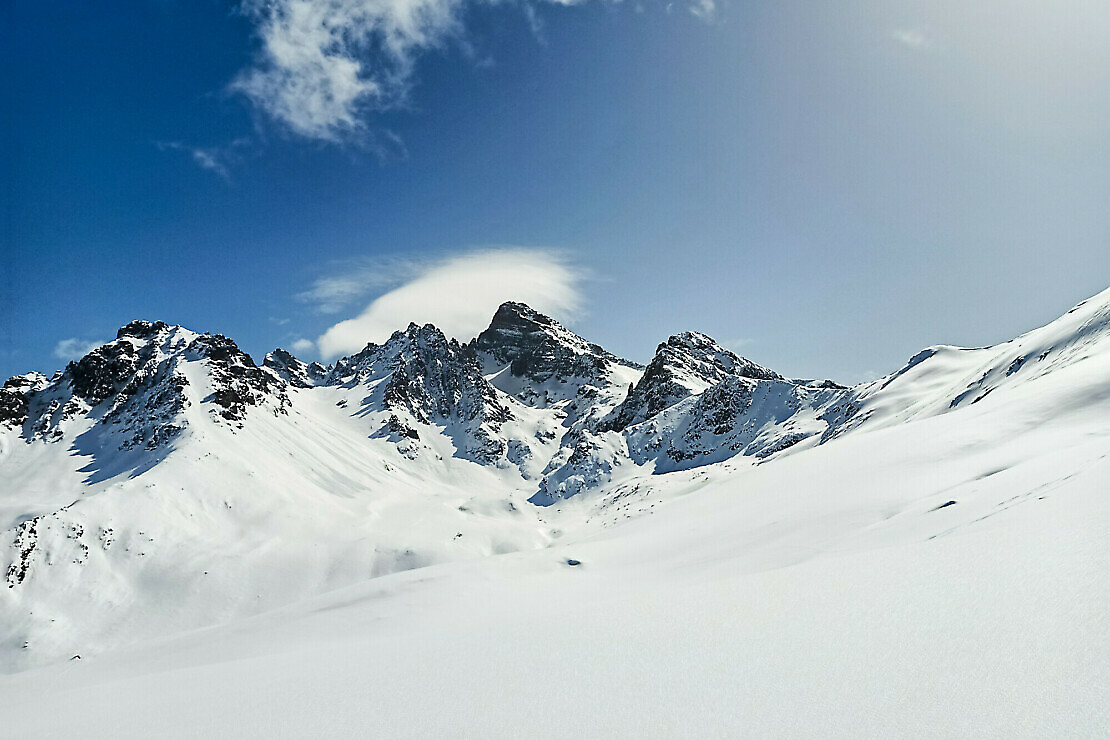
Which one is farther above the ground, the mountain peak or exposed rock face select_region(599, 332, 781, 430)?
the mountain peak

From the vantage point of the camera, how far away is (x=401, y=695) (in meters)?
7.93

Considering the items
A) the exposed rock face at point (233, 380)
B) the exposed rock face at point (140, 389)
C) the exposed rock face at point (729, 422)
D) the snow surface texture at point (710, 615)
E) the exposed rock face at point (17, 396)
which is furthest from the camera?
the exposed rock face at point (233, 380)


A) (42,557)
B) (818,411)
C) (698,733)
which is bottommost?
(698,733)

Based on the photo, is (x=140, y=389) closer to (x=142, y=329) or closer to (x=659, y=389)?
(x=142, y=329)

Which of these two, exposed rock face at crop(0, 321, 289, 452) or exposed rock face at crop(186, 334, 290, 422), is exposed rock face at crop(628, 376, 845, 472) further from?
exposed rock face at crop(0, 321, 289, 452)

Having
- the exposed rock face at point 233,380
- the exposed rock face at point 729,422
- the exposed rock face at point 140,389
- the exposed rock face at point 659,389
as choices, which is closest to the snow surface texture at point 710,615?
the exposed rock face at point 140,389

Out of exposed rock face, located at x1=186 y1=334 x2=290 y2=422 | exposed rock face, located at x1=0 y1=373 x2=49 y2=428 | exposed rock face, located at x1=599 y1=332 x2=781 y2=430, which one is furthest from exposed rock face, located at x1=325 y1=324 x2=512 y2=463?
exposed rock face, located at x1=0 y1=373 x2=49 y2=428

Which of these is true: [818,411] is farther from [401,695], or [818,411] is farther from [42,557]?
[42,557]

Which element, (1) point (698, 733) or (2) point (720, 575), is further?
(2) point (720, 575)

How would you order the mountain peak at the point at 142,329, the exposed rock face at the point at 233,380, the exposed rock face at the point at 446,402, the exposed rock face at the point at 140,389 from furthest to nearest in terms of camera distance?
the exposed rock face at the point at 446,402 → the mountain peak at the point at 142,329 → the exposed rock face at the point at 233,380 → the exposed rock face at the point at 140,389

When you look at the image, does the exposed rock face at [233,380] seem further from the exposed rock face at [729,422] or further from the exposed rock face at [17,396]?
the exposed rock face at [729,422]

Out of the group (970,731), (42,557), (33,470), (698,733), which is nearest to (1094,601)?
(970,731)

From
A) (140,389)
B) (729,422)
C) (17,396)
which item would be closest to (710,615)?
(729,422)

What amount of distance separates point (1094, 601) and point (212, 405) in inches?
5742
